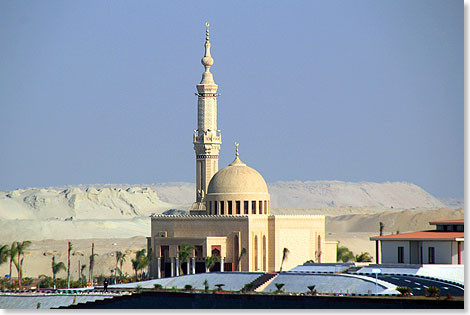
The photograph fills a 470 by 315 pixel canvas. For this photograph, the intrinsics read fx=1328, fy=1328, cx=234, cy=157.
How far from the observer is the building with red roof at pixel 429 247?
271 ft

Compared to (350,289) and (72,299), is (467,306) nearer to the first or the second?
(350,289)

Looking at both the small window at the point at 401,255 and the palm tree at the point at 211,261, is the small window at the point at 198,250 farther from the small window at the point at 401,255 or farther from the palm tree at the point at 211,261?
the small window at the point at 401,255

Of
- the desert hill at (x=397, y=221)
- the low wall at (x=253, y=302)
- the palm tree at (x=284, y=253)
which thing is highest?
the desert hill at (x=397, y=221)

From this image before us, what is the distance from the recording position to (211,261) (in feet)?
338

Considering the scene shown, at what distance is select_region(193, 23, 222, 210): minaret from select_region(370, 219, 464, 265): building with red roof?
3079cm

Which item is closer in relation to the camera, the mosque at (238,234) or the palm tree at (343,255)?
the mosque at (238,234)

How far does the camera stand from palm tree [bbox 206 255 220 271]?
102500 millimetres

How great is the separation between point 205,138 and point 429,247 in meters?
34.8

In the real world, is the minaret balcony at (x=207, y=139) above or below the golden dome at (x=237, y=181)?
above

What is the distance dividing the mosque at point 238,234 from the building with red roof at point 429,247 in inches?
770

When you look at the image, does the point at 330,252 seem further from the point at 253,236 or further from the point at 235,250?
the point at 235,250

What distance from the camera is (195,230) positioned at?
10775 centimetres

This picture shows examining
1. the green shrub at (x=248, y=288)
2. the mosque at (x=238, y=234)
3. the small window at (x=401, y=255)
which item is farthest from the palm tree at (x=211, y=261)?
the green shrub at (x=248, y=288)

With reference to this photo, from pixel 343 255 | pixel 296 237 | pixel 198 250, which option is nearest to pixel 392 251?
pixel 296 237
